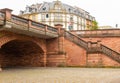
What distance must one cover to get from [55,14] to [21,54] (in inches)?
1992

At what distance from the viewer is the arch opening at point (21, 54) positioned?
31.4 metres

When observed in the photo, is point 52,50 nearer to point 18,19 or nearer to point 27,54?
point 27,54

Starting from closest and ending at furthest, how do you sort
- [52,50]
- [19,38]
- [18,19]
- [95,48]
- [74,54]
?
[18,19]
[19,38]
[95,48]
[74,54]
[52,50]

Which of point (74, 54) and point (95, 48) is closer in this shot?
point (95, 48)

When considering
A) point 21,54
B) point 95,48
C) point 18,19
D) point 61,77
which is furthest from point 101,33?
point 61,77

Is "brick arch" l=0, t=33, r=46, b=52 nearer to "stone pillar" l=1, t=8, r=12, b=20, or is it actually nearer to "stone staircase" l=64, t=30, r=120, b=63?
"stone pillar" l=1, t=8, r=12, b=20

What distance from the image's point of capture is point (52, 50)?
1254 inches

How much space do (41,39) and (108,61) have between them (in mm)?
8195

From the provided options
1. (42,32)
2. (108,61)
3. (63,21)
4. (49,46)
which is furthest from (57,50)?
(63,21)

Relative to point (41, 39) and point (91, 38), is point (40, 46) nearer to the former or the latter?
point (41, 39)

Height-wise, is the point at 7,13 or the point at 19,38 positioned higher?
the point at 7,13

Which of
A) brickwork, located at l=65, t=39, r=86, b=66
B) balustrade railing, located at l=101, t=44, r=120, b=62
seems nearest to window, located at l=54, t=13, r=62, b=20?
brickwork, located at l=65, t=39, r=86, b=66

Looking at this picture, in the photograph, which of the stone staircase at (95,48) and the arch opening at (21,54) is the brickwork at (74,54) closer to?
the stone staircase at (95,48)

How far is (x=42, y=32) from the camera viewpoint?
92.3 ft
